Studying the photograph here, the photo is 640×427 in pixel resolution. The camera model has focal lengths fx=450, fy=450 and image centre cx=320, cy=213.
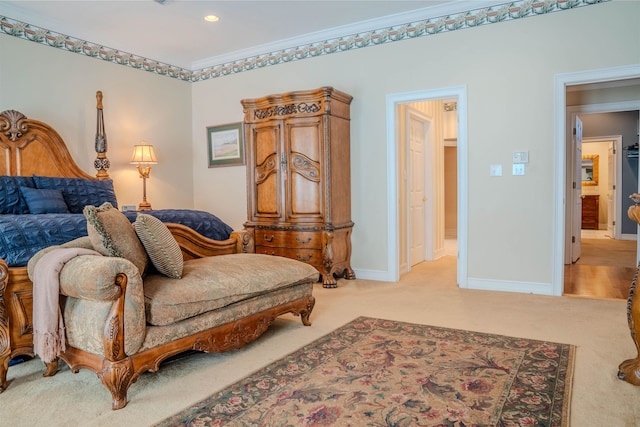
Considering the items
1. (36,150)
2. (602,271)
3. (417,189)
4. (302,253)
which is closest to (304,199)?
(302,253)

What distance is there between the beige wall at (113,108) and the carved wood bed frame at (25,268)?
178 millimetres

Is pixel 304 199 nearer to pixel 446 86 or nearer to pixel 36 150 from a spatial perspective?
pixel 446 86

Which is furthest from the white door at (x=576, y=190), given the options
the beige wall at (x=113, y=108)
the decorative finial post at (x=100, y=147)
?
the decorative finial post at (x=100, y=147)

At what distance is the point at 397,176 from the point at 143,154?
2.90 metres

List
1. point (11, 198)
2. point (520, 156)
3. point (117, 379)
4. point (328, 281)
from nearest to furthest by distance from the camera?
point (117, 379)
point (11, 198)
point (520, 156)
point (328, 281)

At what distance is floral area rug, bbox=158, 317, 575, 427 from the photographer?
6.29 ft

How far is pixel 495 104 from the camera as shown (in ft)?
14.0

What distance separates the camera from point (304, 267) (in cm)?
319

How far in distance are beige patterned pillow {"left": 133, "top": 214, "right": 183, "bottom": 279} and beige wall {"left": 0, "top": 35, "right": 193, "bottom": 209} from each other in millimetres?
2960

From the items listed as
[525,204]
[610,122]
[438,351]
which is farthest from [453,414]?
[610,122]

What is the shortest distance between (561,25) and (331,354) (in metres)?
3.48

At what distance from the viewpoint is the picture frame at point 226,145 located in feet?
19.3

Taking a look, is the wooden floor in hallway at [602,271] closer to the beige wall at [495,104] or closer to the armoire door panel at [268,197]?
the beige wall at [495,104]

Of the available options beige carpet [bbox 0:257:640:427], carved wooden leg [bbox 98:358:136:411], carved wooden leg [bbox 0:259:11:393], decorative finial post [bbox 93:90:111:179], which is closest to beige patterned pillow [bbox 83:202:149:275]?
carved wooden leg [bbox 0:259:11:393]
